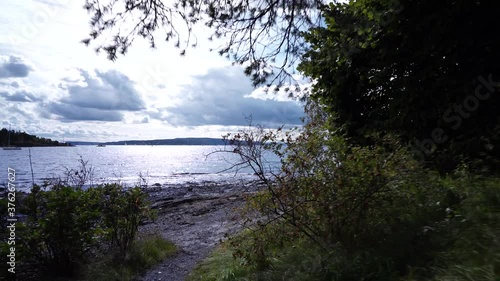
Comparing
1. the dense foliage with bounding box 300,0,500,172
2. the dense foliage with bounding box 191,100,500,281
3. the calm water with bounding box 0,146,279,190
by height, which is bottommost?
the calm water with bounding box 0,146,279,190

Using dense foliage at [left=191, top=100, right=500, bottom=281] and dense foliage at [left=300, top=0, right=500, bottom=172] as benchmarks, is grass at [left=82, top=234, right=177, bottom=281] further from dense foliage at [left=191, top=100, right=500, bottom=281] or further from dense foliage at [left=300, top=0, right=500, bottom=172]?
dense foliage at [left=300, top=0, right=500, bottom=172]

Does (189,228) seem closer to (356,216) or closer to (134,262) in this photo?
(134,262)

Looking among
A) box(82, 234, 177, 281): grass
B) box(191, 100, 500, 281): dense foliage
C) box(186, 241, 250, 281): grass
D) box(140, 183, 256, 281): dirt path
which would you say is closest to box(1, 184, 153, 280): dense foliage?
box(82, 234, 177, 281): grass

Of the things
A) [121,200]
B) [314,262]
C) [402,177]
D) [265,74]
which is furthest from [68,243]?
[402,177]

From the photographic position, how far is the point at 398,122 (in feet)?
22.4

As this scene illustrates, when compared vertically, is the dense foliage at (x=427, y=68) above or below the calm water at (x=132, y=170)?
above

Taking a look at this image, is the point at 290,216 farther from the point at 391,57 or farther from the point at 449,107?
the point at 391,57

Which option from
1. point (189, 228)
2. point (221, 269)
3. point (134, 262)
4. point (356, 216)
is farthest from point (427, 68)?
point (189, 228)

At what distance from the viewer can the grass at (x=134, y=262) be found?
20.4 ft

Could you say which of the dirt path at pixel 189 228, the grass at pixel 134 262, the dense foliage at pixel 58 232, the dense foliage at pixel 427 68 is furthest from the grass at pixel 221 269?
the dense foliage at pixel 427 68

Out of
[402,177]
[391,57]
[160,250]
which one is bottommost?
[160,250]

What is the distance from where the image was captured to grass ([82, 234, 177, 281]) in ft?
20.4

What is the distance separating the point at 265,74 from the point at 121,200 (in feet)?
11.7

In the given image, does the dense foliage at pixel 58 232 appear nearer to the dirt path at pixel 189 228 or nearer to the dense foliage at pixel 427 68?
the dirt path at pixel 189 228
